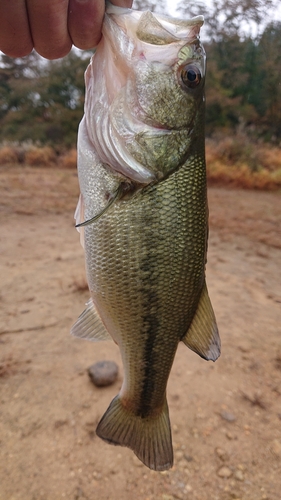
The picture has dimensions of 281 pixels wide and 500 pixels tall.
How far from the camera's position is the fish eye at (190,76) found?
133 centimetres

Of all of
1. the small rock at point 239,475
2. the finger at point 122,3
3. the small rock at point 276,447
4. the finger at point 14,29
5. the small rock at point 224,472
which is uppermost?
the finger at point 122,3

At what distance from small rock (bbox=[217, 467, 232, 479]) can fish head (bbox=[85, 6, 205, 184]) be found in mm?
1882

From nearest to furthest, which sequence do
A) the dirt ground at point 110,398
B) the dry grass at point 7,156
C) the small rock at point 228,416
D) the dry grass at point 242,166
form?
the dirt ground at point 110,398
the small rock at point 228,416
the dry grass at point 242,166
the dry grass at point 7,156

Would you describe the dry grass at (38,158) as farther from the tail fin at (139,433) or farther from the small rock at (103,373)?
the tail fin at (139,433)

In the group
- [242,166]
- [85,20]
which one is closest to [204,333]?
[85,20]

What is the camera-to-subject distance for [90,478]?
211 centimetres

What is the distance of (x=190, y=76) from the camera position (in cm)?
135

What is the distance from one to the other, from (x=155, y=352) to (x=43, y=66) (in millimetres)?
19545

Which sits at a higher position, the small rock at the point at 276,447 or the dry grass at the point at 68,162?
the dry grass at the point at 68,162

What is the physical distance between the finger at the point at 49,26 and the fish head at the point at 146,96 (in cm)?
15

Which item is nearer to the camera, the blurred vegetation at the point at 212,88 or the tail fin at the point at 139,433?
the tail fin at the point at 139,433

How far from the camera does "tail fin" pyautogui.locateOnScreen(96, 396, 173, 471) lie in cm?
153

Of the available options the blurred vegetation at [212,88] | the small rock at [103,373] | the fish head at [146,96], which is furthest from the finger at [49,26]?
the blurred vegetation at [212,88]

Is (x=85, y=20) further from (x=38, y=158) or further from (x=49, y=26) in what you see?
(x=38, y=158)
